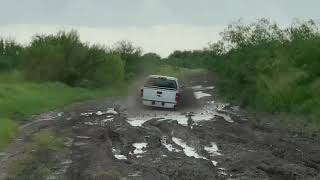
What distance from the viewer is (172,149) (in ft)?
69.2

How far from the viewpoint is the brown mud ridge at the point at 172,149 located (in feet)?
53.0

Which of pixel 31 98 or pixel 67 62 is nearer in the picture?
pixel 31 98

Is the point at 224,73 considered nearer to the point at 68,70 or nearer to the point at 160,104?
the point at 160,104

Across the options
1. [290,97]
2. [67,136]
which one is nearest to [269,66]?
[290,97]

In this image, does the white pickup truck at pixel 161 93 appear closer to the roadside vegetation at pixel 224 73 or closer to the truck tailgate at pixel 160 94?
the truck tailgate at pixel 160 94

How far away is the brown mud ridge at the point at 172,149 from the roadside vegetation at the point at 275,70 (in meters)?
3.20

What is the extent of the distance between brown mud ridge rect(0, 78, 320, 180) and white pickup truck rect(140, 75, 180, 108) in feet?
11.9

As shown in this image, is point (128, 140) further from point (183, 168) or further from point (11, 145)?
point (183, 168)

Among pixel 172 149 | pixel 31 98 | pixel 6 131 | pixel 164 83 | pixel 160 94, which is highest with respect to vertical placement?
pixel 164 83

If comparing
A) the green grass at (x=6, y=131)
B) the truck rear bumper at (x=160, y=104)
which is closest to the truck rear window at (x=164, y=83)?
the truck rear bumper at (x=160, y=104)

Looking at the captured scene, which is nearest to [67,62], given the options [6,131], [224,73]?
[224,73]

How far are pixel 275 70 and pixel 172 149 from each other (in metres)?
21.5

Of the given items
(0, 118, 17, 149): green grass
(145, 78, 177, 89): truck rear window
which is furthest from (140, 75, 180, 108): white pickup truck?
(0, 118, 17, 149): green grass

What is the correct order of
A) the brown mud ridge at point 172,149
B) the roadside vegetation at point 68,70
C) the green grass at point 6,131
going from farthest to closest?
the roadside vegetation at point 68,70, the green grass at point 6,131, the brown mud ridge at point 172,149
